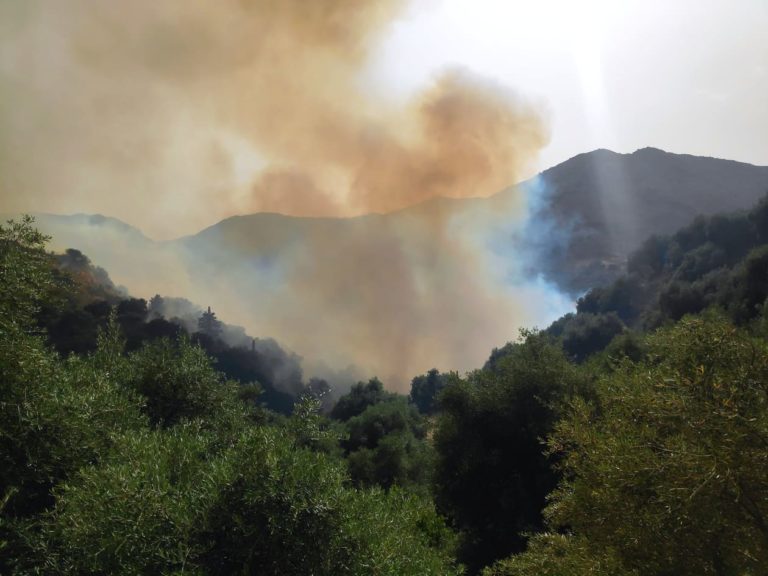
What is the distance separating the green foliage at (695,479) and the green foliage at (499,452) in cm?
1615

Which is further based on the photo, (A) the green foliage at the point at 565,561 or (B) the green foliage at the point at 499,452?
(B) the green foliage at the point at 499,452

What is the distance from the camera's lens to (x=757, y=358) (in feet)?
26.6

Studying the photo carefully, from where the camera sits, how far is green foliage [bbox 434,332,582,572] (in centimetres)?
2475

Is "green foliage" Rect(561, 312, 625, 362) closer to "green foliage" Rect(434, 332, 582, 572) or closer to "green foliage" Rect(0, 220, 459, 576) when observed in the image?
"green foliage" Rect(434, 332, 582, 572)

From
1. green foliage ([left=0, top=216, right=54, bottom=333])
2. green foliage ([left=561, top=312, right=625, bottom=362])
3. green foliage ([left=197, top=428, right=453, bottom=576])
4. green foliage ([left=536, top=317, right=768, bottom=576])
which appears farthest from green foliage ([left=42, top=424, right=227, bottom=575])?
green foliage ([left=561, top=312, right=625, bottom=362])

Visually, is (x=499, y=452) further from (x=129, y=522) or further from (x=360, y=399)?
(x=360, y=399)

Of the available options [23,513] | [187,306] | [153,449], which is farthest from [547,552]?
[187,306]

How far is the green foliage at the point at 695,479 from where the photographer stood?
6.82m

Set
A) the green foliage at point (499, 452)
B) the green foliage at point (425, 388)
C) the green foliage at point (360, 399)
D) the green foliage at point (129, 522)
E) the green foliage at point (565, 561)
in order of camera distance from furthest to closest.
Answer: the green foliage at point (425, 388) → the green foliage at point (360, 399) → the green foliage at point (499, 452) → the green foliage at point (129, 522) → the green foliage at point (565, 561)

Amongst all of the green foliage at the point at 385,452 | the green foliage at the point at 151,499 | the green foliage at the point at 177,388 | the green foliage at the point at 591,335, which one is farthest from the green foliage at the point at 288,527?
the green foliage at the point at 591,335

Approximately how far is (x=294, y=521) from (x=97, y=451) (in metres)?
6.60

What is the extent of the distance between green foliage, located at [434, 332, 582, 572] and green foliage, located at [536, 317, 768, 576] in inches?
636

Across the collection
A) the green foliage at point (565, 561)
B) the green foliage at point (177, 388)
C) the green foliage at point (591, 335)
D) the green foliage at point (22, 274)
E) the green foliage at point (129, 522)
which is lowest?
the green foliage at point (565, 561)

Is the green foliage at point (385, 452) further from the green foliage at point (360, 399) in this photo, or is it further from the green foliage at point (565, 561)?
the green foliage at point (565, 561)
